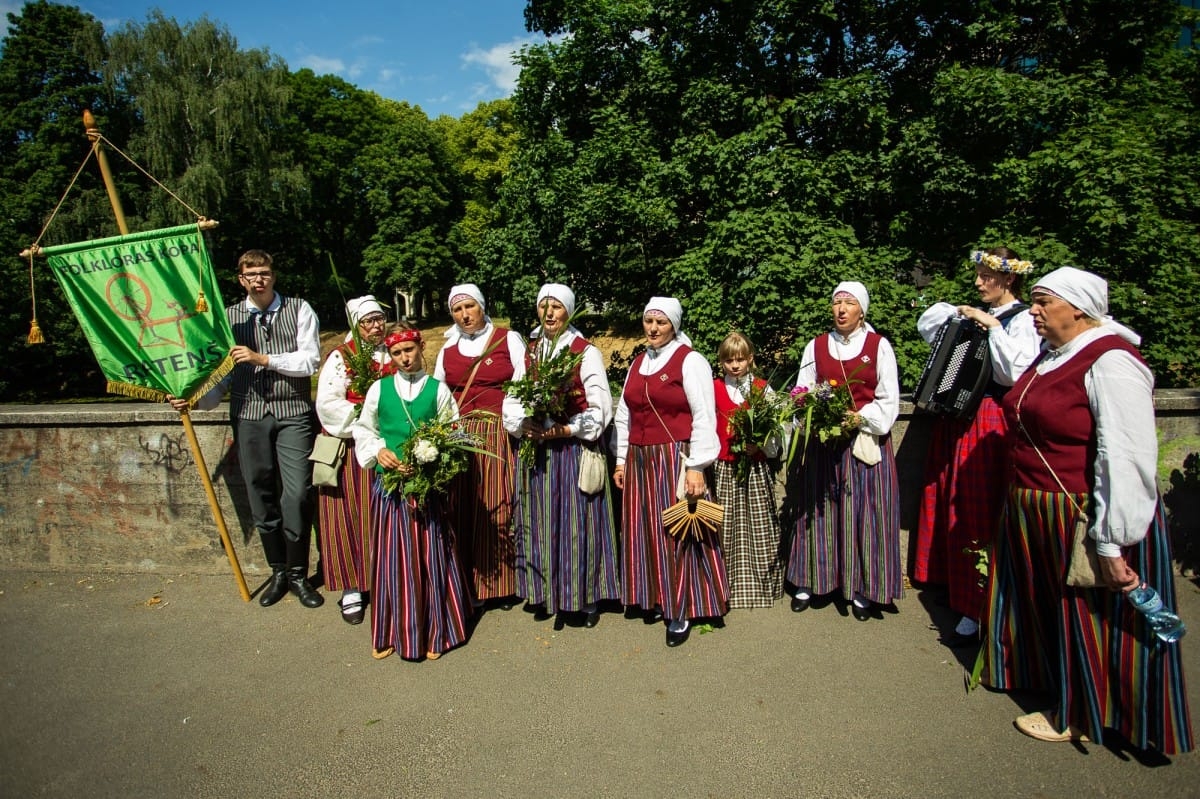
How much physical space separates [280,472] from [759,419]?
314cm

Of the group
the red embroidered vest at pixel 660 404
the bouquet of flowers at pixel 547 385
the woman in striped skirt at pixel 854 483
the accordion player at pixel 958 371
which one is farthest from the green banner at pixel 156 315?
the accordion player at pixel 958 371

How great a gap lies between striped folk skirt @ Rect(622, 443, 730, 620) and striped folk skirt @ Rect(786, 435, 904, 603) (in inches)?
23.0

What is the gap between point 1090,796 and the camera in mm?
2693

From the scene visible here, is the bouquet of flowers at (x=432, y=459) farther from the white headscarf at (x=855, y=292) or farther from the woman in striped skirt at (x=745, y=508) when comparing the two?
the white headscarf at (x=855, y=292)

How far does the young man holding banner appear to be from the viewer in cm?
440

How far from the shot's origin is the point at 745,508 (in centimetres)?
436

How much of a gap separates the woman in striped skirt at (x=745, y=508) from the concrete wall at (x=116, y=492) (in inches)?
137

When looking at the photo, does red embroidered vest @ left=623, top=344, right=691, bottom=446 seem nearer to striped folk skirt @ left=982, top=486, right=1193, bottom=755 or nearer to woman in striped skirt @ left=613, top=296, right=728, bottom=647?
woman in striped skirt @ left=613, top=296, right=728, bottom=647

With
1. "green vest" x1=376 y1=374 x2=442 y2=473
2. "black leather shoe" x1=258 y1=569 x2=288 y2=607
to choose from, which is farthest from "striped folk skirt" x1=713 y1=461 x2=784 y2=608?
"black leather shoe" x1=258 y1=569 x2=288 y2=607

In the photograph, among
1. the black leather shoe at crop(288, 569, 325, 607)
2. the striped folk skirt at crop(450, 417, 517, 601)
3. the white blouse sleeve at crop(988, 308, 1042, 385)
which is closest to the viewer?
the white blouse sleeve at crop(988, 308, 1042, 385)

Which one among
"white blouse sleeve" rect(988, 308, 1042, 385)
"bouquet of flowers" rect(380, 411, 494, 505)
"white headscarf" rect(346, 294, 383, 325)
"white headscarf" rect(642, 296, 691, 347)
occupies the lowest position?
"bouquet of flowers" rect(380, 411, 494, 505)

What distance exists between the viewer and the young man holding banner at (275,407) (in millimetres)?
4398

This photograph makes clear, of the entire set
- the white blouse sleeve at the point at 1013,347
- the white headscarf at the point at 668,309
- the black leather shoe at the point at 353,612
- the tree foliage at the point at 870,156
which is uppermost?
the tree foliage at the point at 870,156

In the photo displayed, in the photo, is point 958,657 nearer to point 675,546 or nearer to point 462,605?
point 675,546
